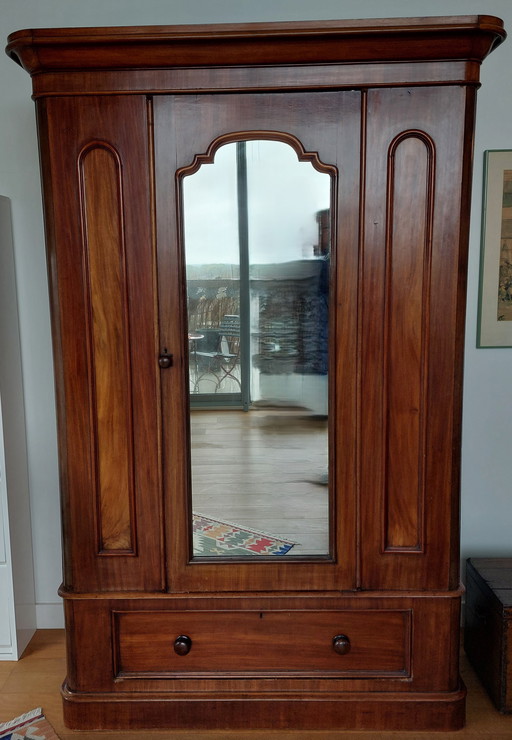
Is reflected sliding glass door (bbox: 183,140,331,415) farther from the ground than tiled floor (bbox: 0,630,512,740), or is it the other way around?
reflected sliding glass door (bbox: 183,140,331,415)

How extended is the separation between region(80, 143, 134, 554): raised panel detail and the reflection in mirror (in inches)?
7.7

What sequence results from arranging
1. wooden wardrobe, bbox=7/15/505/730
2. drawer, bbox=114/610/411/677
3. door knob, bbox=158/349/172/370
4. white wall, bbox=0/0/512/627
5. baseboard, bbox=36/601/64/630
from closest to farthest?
wooden wardrobe, bbox=7/15/505/730 → door knob, bbox=158/349/172/370 → drawer, bbox=114/610/411/677 → white wall, bbox=0/0/512/627 → baseboard, bbox=36/601/64/630

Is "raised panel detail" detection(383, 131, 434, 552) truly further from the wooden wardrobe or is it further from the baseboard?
the baseboard

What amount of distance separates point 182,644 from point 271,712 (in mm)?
360

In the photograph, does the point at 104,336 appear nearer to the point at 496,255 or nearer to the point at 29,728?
the point at 29,728

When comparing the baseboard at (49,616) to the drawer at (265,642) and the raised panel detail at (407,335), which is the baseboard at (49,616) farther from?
the raised panel detail at (407,335)

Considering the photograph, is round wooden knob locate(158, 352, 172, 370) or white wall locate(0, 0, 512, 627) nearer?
round wooden knob locate(158, 352, 172, 370)

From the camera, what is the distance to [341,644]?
1957 mm

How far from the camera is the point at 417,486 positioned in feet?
6.28

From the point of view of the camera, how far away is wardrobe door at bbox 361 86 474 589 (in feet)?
5.77

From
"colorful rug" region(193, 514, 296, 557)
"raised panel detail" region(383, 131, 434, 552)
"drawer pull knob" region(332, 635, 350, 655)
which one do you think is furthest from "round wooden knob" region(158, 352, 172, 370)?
"drawer pull knob" region(332, 635, 350, 655)

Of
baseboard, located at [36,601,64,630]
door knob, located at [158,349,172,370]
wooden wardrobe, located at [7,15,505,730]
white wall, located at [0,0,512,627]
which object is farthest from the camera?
baseboard, located at [36,601,64,630]

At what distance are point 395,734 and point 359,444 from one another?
93 cm

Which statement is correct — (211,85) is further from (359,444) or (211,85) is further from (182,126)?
(359,444)
